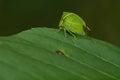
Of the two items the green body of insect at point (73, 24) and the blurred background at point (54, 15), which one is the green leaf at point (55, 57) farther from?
the blurred background at point (54, 15)

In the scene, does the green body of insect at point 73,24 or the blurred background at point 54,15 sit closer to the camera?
the green body of insect at point 73,24

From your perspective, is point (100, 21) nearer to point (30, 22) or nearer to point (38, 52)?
point (30, 22)

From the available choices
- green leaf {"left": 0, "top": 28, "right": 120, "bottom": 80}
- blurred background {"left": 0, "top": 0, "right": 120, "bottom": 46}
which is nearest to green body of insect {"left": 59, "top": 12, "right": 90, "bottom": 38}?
green leaf {"left": 0, "top": 28, "right": 120, "bottom": 80}

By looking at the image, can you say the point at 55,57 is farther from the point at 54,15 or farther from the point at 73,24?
the point at 54,15

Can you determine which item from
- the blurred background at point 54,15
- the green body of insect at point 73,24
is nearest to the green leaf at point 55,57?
the green body of insect at point 73,24

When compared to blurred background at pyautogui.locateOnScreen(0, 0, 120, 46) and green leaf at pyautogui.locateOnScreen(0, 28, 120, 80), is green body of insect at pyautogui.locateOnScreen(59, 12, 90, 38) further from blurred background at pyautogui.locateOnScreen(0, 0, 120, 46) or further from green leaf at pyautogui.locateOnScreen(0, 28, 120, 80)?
blurred background at pyautogui.locateOnScreen(0, 0, 120, 46)

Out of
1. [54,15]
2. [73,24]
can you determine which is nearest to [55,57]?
[73,24]

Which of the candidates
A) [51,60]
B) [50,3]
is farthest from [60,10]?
[51,60]
